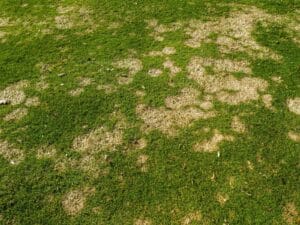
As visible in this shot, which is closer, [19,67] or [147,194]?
[147,194]

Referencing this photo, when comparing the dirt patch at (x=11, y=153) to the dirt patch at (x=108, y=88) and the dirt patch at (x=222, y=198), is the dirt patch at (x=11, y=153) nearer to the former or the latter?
the dirt patch at (x=108, y=88)

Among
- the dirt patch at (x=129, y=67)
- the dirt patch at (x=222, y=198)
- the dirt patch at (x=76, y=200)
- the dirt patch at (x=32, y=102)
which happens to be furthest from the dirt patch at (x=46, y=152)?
the dirt patch at (x=222, y=198)

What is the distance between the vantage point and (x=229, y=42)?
8680 mm

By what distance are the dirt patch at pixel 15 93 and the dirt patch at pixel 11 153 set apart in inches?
41.3

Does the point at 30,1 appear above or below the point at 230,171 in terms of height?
above

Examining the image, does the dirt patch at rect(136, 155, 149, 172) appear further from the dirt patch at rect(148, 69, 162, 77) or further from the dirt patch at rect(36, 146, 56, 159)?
the dirt patch at rect(148, 69, 162, 77)

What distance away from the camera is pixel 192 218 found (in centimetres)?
553

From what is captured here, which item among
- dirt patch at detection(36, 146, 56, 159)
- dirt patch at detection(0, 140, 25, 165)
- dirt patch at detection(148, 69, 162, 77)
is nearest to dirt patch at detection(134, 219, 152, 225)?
dirt patch at detection(36, 146, 56, 159)

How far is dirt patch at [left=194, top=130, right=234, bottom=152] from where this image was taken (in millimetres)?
6436

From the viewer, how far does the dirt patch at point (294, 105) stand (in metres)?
7.04

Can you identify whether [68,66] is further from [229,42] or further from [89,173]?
[229,42]

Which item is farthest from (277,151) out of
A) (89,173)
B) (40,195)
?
(40,195)

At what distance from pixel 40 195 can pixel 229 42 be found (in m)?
5.13

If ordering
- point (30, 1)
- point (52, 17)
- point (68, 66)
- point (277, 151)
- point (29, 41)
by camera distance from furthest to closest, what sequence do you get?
1. point (30, 1)
2. point (52, 17)
3. point (29, 41)
4. point (68, 66)
5. point (277, 151)
